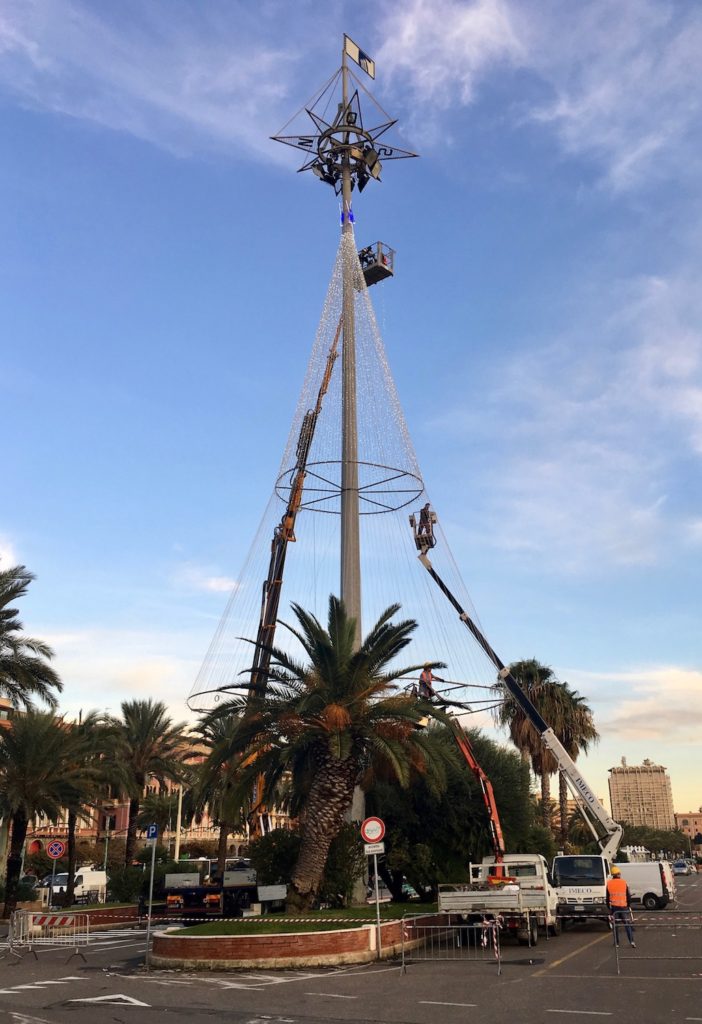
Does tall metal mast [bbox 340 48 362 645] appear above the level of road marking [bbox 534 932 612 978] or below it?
above

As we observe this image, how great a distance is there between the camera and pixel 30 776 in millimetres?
33969

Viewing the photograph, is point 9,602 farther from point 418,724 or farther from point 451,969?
point 451,969

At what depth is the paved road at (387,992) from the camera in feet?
37.9

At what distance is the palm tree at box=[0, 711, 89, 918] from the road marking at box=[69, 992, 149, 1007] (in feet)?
69.4

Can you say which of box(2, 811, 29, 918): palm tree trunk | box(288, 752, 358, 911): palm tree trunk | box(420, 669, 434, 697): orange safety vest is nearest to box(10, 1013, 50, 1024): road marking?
box(288, 752, 358, 911): palm tree trunk

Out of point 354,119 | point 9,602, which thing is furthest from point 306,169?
point 9,602

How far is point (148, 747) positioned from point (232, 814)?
24.9 meters

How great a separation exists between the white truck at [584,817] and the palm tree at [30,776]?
648 inches

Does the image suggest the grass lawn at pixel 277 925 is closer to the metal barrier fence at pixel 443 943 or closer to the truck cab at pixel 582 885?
the metal barrier fence at pixel 443 943

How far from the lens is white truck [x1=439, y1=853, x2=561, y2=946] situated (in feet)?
64.6

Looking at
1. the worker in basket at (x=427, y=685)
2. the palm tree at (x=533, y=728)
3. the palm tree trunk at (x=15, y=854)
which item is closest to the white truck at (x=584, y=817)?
the worker in basket at (x=427, y=685)

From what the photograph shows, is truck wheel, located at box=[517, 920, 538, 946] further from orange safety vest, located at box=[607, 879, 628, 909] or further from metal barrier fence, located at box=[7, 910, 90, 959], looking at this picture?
metal barrier fence, located at box=[7, 910, 90, 959]

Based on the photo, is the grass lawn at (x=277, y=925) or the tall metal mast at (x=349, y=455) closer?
the grass lawn at (x=277, y=925)

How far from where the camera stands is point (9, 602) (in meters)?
29.8
